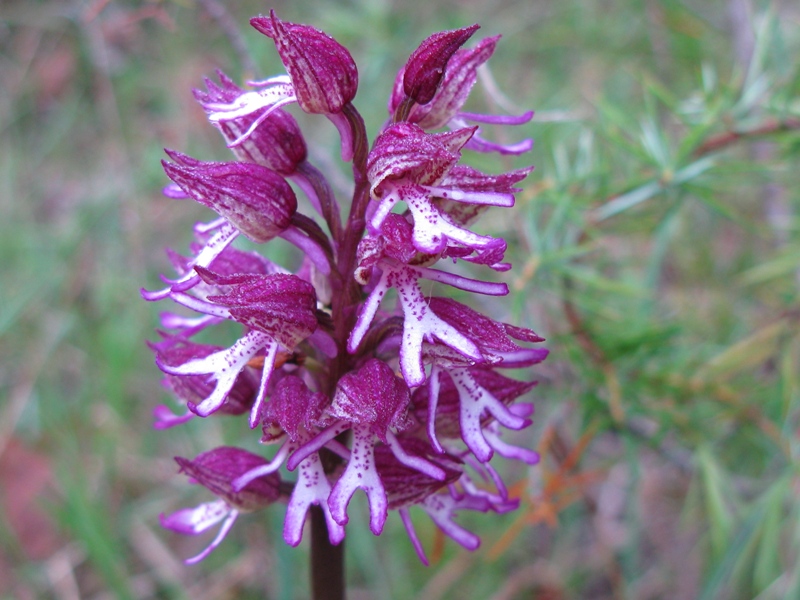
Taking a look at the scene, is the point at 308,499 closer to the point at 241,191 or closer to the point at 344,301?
the point at 344,301

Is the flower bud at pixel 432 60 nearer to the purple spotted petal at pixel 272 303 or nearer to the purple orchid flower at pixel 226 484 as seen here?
the purple spotted petal at pixel 272 303

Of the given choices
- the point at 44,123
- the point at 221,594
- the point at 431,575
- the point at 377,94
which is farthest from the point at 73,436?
the point at 44,123

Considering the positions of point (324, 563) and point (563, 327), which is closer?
point (324, 563)

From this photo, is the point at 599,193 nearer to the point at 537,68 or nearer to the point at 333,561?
the point at 333,561

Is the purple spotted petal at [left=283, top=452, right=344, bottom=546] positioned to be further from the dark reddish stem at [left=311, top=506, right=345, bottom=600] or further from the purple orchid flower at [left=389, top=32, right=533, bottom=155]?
the purple orchid flower at [left=389, top=32, right=533, bottom=155]

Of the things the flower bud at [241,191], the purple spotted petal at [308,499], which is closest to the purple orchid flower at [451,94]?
the flower bud at [241,191]

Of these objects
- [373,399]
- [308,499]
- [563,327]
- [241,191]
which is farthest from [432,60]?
[563,327]
